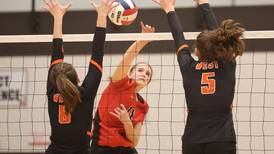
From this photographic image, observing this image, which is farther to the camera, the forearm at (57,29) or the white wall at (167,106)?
the white wall at (167,106)

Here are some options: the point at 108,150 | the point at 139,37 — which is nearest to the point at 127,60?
the point at 139,37

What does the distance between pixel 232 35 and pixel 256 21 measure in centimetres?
457

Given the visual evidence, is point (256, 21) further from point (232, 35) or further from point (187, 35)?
point (232, 35)

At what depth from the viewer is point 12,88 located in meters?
8.07

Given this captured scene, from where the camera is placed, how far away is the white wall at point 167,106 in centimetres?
718

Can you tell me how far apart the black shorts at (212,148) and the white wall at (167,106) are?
12.0 ft

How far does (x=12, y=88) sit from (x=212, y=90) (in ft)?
17.5

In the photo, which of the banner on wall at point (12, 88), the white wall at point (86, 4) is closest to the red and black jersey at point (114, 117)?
the white wall at point (86, 4)

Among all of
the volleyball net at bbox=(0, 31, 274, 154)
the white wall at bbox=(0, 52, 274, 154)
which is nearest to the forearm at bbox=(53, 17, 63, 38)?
the volleyball net at bbox=(0, 31, 274, 154)

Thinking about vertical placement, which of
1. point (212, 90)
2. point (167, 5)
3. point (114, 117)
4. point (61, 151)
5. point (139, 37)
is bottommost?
point (61, 151)

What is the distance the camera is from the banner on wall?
7.87 meters

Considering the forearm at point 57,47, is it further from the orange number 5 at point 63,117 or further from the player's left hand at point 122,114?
the player's left hand at point 122,114

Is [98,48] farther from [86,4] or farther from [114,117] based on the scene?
[86,4]

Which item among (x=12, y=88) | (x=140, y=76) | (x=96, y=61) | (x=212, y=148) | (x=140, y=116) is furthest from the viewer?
(x=12, y=88)
